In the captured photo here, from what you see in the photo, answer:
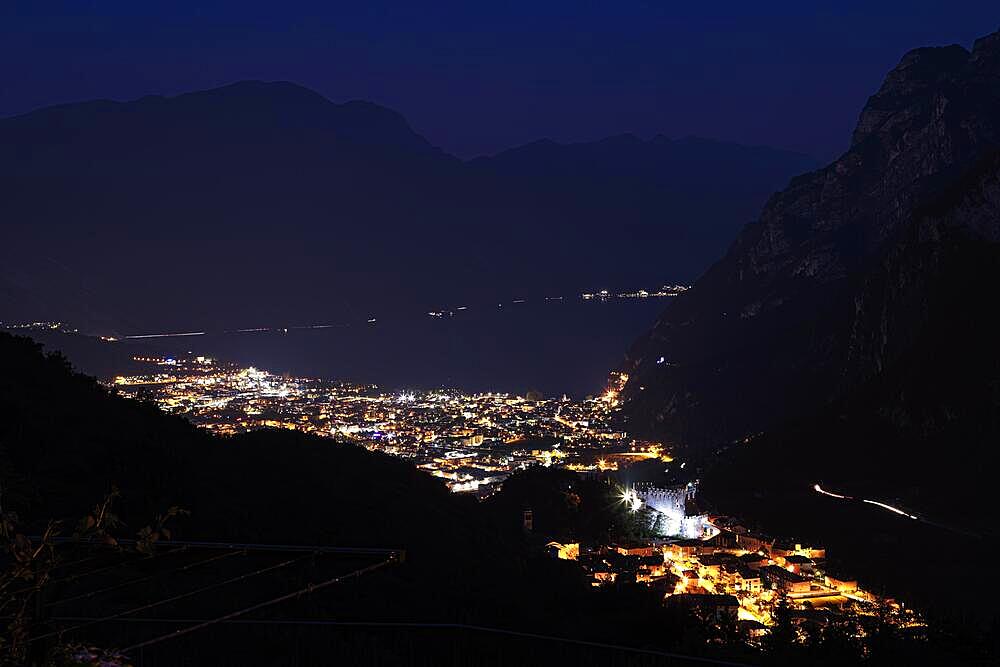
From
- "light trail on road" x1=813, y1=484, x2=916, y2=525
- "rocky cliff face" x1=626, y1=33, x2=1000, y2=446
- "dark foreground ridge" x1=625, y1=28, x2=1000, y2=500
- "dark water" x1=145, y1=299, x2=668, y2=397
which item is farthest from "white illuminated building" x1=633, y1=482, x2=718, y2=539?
"dark water" x1=145, y1=299, x2=668, y2=397

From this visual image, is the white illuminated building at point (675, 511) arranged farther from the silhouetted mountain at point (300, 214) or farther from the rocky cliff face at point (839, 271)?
the silhouetted mountain at point (300, 214)

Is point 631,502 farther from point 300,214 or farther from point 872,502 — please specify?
point 300,214

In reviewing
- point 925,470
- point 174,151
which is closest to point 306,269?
point 174,151

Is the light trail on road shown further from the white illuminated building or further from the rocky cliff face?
the rocky cliff face

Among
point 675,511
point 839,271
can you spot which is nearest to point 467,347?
point 839,271

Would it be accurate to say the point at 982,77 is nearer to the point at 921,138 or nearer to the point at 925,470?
the point at 921,138

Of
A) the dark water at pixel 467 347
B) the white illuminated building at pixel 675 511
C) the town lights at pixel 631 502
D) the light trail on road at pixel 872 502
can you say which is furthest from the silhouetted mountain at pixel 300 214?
the light trail on road at pixel 872 502
